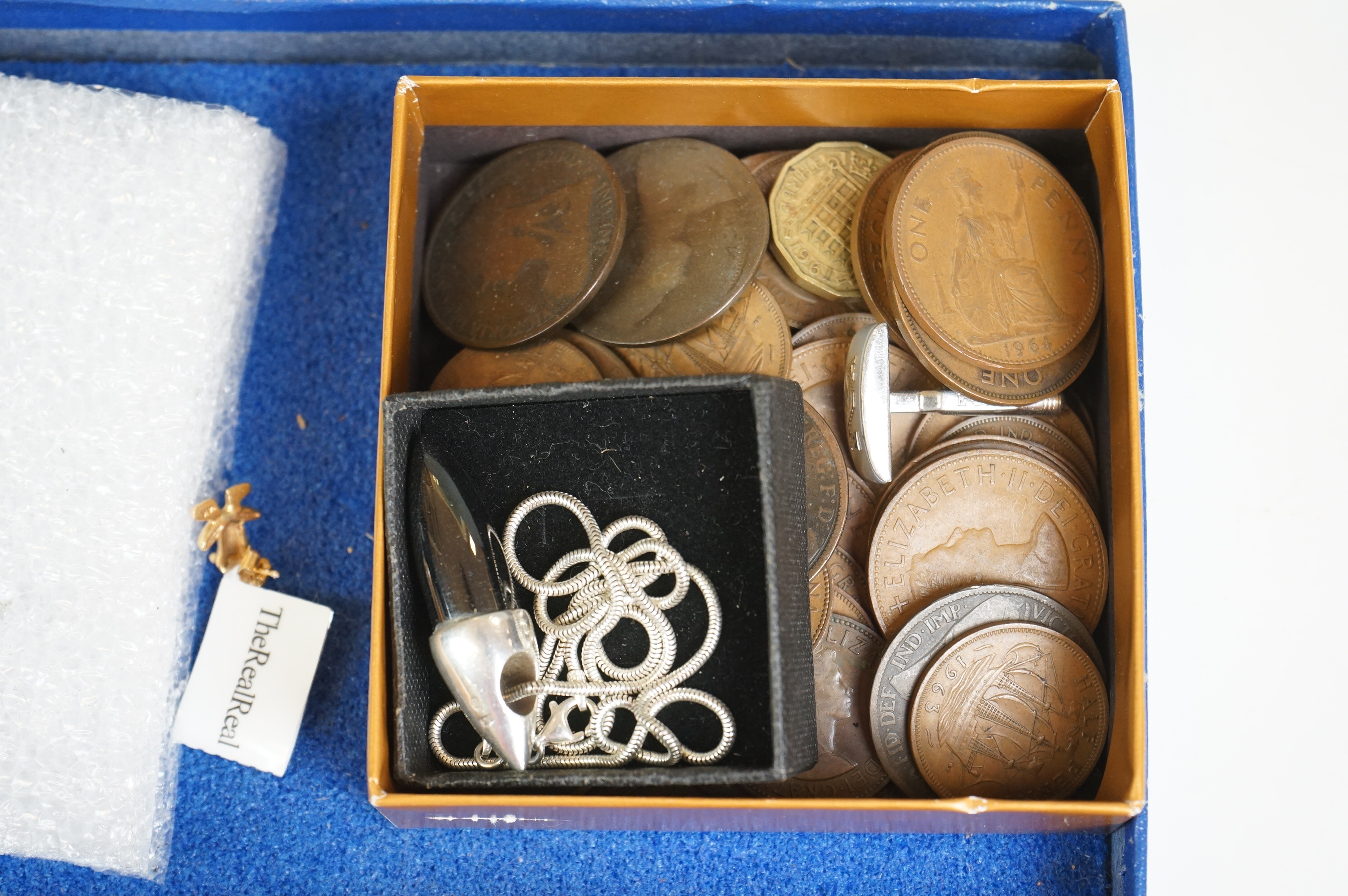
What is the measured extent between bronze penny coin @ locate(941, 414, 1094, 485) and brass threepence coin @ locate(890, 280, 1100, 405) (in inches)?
1.6

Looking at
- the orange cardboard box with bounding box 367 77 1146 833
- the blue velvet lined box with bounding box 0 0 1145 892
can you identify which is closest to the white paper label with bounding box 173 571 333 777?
the blue velvet lined box with bounding box 0 0 1145 892

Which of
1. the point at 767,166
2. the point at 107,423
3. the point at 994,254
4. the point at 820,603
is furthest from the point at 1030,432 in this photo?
the point at 107,423

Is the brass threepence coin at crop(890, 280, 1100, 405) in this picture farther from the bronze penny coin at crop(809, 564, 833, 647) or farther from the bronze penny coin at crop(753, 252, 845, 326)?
the bronze penny coin at crop(809, 564, 833, 647)

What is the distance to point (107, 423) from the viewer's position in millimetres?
1128

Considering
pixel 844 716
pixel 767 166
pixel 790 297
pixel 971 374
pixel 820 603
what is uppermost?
pixel 767 166

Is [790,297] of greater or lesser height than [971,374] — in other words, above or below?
above

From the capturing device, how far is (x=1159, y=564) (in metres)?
1.17

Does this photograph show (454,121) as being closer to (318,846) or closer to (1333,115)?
(318,846)

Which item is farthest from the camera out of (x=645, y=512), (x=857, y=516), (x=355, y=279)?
(x=355, y=279)

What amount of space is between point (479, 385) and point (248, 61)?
0.60m

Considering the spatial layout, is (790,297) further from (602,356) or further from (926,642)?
(926,642)

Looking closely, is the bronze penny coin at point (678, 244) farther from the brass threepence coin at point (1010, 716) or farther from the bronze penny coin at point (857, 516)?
the brass threepence coin at point (1010, 716)

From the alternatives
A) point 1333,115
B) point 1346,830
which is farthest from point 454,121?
point 1346,830

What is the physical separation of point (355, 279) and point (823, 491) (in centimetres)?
65
